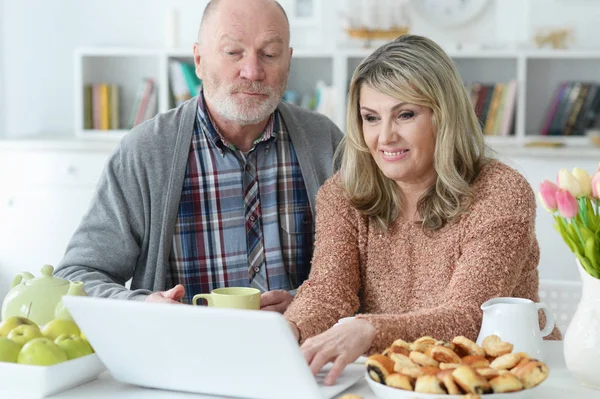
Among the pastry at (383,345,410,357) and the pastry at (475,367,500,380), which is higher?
the pastry at (475,367,500,380)

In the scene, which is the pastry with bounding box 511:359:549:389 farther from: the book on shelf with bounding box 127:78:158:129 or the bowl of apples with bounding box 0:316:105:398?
the book on shelf with bounding box 127:78:158:129

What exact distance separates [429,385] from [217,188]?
1120 mm

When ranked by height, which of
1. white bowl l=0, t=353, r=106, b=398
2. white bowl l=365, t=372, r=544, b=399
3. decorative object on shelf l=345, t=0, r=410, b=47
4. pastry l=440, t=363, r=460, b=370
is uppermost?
decorative object on shelf l=345, t=0, r=410, b=47

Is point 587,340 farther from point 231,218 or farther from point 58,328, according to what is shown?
point 231,218

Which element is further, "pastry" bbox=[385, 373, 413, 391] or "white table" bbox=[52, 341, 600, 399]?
"white table" bbox=[52, 341, 600, 399]

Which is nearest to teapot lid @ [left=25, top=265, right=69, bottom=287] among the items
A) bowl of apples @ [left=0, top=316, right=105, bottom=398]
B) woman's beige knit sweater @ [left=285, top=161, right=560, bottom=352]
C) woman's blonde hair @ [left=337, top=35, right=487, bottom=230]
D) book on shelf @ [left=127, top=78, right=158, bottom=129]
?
bowl of apples @ [left=0, top=316, right=105, bottom=398]

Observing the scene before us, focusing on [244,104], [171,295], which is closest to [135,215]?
[244,104]

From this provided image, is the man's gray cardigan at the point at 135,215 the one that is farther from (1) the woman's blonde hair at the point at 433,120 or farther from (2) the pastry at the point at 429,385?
(2) the pastry at the point at 429,385

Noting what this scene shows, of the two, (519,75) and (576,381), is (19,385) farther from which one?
(519,75)

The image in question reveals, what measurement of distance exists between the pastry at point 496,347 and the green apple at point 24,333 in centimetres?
67

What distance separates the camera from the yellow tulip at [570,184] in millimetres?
1281

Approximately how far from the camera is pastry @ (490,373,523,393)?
1.14 m

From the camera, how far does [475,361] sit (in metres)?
1.22

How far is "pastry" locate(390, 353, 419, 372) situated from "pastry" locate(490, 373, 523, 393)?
0.37 ft
